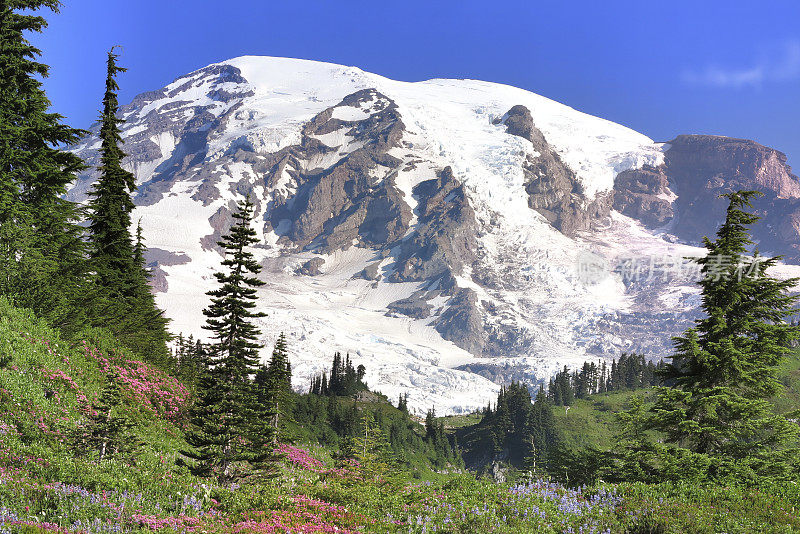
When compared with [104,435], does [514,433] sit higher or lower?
lower

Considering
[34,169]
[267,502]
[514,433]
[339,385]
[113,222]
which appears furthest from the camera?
[514,433]

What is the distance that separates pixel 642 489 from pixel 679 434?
9.70 meters

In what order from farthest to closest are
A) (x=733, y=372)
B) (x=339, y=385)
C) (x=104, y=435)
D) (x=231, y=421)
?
(x=339, y=385) → (x=733, y=372) → (x=231, y=421) → (x=104, y=435)

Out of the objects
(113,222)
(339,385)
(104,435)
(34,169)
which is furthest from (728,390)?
(339,385)

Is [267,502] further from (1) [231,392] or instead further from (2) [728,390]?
(2) [728,390]

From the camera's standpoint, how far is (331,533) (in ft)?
38.4

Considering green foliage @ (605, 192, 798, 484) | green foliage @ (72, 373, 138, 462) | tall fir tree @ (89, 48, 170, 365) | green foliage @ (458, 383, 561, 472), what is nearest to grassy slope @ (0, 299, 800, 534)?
green foliage @ (72, 373, 138, 462)

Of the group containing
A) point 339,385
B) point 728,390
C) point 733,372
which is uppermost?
point 733,372

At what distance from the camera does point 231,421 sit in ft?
67.4

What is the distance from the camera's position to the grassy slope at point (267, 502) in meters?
11.5

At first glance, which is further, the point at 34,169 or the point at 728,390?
the point at 34,169

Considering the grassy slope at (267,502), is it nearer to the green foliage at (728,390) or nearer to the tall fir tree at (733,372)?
the green foliage at (728,390)

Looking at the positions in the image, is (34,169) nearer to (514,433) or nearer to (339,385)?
(339,385)

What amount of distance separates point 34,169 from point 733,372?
36.2 metres
